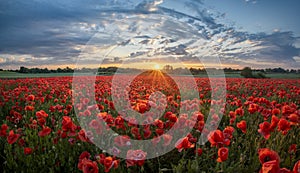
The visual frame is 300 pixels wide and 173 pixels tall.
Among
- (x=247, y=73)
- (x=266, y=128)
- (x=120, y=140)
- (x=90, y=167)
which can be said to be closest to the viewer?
(x=90, y=167)

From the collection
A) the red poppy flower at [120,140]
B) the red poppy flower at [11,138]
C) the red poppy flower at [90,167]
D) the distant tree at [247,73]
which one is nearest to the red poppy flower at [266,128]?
the red poppy flower at [120,140]

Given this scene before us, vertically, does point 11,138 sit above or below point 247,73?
below

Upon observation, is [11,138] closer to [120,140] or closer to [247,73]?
[120,140]

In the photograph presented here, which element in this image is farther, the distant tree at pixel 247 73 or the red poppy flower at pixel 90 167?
the distant tree at pixel 247 73

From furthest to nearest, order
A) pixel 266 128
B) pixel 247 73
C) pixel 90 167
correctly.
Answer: pixel 247 73, pixel 266 128, pixel 90 167

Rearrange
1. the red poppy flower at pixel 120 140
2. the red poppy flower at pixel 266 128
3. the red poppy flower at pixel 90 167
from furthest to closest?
the red poppy flower at pixel 120 140
the red poppy flower at pixel 266 128
the red poppy flower at pixel 90 167

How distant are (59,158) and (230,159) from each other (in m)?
2.14

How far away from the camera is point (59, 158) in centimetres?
323

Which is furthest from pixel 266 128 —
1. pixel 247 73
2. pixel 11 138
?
pixel 247 73

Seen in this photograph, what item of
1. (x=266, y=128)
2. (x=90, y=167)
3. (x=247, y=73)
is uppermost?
(x=247, y=73)

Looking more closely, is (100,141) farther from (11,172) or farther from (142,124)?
(11,172)

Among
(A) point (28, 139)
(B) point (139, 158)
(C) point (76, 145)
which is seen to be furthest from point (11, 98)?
(B) point (139, 158)

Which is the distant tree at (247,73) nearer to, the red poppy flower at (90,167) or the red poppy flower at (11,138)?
the red poppy flower at (11,138)

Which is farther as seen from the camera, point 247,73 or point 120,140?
point 247,73
